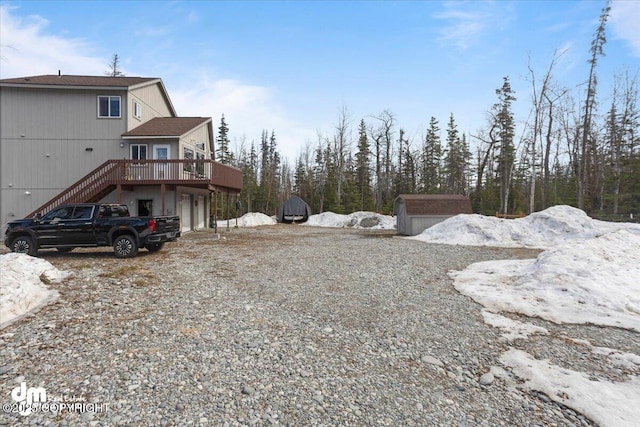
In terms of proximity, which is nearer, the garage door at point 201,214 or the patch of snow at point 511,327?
the patch of snow at point 511,327

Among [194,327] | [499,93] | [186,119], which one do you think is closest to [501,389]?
[194,327]

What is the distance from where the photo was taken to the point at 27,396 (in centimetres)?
342

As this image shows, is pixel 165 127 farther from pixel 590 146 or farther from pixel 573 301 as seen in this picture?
pixel 590 146

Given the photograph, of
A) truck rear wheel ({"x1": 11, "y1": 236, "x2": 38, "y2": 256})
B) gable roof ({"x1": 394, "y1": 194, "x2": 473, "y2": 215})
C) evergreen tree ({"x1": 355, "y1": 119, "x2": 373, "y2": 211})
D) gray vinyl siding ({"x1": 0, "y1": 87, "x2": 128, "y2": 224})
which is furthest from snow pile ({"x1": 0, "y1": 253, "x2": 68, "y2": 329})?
A: evergreen tree ({"x1": 355, "y1": 119, "x2": 373, "y2": 211})

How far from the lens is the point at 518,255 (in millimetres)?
13180

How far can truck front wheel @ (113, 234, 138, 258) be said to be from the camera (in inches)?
446

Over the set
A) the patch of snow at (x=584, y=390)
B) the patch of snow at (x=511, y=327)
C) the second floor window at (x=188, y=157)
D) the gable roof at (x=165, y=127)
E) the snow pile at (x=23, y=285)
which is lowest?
the patch of snow at (x=584, y=390)

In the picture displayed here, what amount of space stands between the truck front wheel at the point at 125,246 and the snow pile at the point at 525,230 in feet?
46.6

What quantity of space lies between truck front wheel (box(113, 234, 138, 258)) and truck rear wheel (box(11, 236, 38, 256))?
2.81 metres

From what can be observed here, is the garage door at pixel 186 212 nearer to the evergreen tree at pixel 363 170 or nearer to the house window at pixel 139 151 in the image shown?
the house window at pixel 139 151

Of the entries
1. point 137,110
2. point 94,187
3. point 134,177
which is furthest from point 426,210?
point 137,110

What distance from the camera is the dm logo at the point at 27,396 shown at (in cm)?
322

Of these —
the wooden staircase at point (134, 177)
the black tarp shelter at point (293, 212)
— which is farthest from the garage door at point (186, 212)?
the black tarp shelter at point (293, 212)

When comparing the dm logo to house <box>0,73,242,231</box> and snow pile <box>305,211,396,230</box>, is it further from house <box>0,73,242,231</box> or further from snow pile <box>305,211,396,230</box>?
snow pile <box>305,211,396,230</box>
